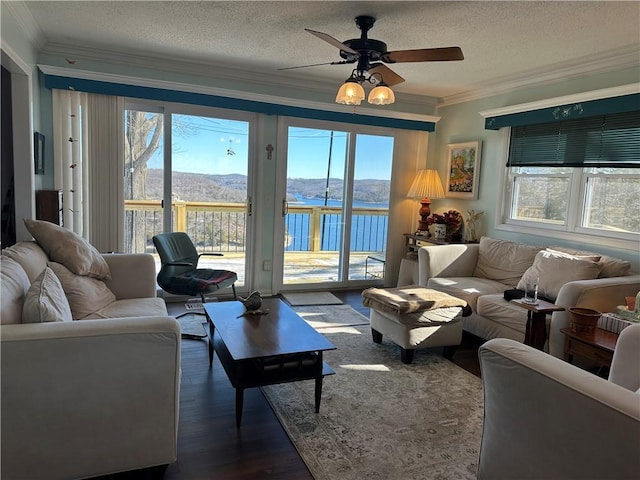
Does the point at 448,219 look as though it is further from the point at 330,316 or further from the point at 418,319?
the point at 418,319

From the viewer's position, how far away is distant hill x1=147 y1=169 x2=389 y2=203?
4391 millimetres

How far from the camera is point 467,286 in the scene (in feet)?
12.5

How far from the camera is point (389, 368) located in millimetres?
3061

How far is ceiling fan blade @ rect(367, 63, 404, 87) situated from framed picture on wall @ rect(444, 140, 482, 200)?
2039 millimetres

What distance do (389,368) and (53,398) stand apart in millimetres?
2112

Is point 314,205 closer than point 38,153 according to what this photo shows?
No

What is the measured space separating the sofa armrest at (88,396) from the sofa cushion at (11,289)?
135 mm

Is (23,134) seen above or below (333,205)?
above

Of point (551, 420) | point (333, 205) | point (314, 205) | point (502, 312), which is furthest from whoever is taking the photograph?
point (333, 205)

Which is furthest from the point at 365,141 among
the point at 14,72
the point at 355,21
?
the point at 14,72

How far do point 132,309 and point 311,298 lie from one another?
243 centimetres

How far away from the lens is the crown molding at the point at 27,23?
2.82 m

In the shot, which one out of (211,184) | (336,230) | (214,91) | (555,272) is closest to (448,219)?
(336,230)

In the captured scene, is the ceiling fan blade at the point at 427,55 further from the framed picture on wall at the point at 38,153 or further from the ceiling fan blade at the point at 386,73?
the framed picture on wall at the point at 38,153
